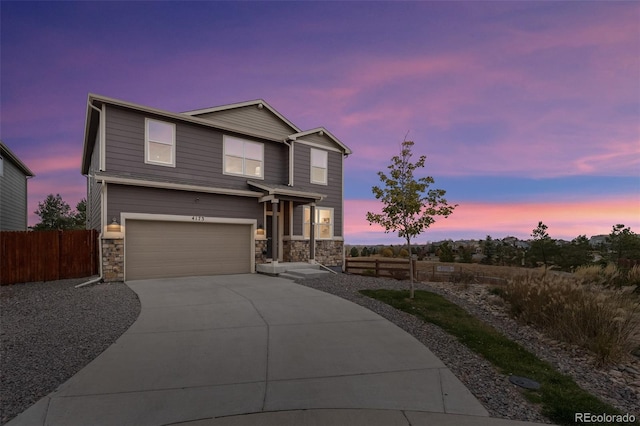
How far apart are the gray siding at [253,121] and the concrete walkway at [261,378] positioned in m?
9.87

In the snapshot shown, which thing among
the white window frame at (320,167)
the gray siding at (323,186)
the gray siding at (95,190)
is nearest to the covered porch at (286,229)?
the gray siding at (323,186)

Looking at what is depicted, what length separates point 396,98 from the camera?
1470cm

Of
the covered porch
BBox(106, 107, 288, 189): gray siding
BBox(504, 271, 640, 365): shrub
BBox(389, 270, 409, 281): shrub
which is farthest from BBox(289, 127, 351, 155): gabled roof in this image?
BBox(504, 271, 640, 365): shrub

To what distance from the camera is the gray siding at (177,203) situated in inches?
443

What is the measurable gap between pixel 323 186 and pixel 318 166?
1.09 metres

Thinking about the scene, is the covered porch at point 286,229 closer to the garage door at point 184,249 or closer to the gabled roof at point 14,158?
the garage door at point 184,249

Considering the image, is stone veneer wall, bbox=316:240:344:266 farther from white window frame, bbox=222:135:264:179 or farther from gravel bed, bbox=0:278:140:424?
gravel bed, bbox=0:278:140:424

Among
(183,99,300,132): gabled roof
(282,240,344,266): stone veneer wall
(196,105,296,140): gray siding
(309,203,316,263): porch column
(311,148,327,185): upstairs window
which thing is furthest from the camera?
(311,148,327,185): upstairs window

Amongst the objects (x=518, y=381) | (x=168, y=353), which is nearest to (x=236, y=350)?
(x=168, y=353)

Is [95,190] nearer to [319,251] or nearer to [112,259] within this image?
[112,259]

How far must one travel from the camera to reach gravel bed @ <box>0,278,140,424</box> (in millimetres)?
3875

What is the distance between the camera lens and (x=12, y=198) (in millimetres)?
19938

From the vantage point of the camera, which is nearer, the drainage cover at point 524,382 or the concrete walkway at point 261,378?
the concrete walkway at point 261,378

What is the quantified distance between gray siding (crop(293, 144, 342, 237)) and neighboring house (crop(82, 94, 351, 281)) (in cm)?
5
